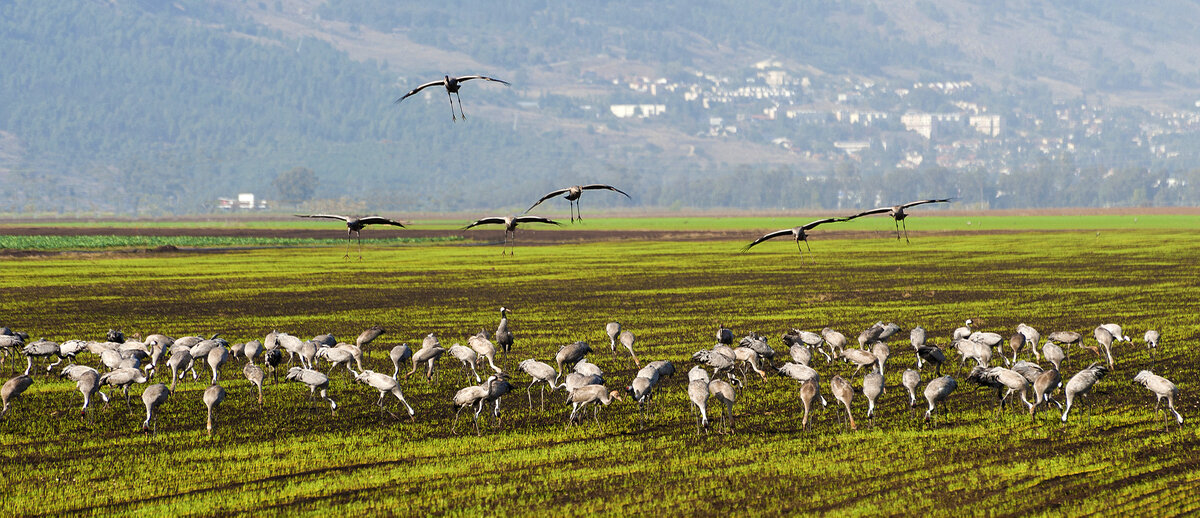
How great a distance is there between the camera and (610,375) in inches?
971

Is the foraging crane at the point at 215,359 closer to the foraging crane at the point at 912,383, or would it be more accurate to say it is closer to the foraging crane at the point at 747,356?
the foraging crane at the point at 747,356

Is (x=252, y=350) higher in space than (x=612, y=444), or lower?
higher

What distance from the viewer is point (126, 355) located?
74.6 ft

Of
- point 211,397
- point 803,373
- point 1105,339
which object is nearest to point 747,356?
point 803,373

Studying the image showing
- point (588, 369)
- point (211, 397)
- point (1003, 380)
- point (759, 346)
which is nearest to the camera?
point (211, 397)

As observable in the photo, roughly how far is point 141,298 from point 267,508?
117 ft

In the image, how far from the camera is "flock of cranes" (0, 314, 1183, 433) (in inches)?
741

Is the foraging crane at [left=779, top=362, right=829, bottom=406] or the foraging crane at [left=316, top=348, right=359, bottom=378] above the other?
the foraging crane at [left=779, top=362, right=829, bottom=406]

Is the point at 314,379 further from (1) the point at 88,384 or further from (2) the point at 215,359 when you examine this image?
(1) the point at 88,384

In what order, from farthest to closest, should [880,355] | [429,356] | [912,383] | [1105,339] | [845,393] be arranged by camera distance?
1. [1105,339]
2. [429,356]
3. [880,355]
4. [912,383]
5. [845,393]

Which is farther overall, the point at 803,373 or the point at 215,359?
the point at 215,359

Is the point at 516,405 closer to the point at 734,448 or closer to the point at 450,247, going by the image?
the point at 734,448

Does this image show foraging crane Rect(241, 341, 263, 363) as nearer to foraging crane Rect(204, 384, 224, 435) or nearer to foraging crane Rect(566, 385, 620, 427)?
foraging crane Rect(204, 384, 224, 435)

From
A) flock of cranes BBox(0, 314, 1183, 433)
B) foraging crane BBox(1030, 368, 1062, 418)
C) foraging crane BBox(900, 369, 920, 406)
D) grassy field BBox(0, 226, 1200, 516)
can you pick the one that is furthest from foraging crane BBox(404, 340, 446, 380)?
foraging crane BBox(1030, 368, 1062, 418)
